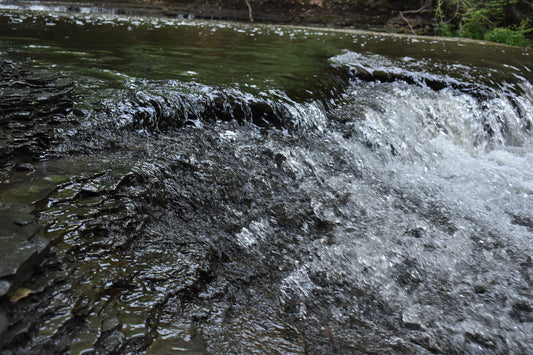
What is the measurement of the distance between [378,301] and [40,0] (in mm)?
15821

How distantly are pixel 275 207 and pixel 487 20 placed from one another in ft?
39.8

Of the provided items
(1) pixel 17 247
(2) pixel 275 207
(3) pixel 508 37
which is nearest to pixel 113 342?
(1) pixel 17 247

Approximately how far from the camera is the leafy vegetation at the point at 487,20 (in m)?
10.9

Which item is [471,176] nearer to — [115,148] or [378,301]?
[378,301]

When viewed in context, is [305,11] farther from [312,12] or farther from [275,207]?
[275,207]

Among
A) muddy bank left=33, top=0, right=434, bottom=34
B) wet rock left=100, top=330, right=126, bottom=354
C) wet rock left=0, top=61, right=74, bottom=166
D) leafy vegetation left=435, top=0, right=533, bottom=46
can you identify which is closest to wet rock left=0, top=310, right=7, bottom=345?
wet rock left=100, top=330, right=126, bottom=354

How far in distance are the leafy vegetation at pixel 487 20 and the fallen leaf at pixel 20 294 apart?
41.3 feet

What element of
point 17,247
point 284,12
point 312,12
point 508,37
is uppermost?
point 312,12

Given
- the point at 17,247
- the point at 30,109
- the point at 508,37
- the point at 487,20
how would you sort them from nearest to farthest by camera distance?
the point at 17,247
the point at 30,109
the point at 508,37
the point at 487,20

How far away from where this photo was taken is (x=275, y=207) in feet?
10.6

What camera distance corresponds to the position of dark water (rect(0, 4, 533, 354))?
200cm

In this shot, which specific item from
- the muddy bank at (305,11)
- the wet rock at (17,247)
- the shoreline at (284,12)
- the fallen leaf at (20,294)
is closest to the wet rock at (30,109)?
the wet rock at (17,247)

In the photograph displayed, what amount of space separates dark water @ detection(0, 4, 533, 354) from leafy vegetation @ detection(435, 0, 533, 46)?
5654 mm

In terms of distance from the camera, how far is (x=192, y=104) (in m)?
4.22
